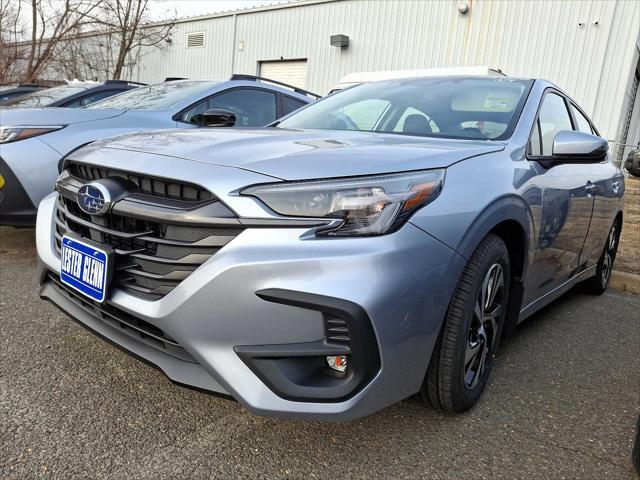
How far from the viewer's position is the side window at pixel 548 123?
255 centimetres

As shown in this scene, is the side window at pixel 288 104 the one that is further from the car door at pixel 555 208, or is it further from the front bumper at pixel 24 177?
the car door at pixel 555 208

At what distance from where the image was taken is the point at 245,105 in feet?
15.6

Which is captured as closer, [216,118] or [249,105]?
[216,118]

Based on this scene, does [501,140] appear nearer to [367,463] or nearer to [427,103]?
[427,103]

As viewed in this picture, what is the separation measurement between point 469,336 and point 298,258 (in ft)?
2.95

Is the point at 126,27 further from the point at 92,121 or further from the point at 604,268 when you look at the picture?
the point at 604,268

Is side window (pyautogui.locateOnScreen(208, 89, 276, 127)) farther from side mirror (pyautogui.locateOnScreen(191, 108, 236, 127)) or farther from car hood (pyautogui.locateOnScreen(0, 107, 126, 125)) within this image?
side mirror (pyautogui.locateOnScreen(191, 108, 236, 127))

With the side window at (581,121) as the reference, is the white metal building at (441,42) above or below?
above

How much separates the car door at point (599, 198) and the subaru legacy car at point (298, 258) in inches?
45.2

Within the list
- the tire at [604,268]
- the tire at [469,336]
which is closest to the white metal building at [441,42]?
the tire at [604,268]

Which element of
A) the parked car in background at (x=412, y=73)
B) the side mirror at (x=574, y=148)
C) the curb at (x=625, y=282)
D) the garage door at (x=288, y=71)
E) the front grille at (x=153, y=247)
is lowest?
the curb at (x=625, y=282)

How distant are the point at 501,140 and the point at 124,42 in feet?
48.6

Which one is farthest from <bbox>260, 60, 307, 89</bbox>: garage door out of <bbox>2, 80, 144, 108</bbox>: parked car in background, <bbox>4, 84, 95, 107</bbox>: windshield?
<bbox>4, 84, 95, 107</bbox>: windshield

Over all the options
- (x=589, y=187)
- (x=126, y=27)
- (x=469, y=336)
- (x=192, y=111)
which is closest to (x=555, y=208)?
(x=589, y=187)
